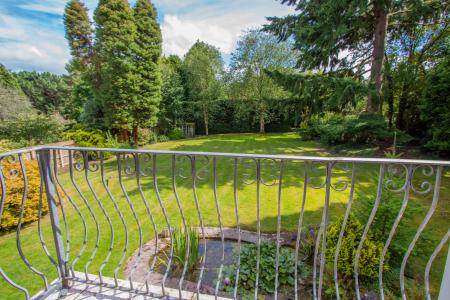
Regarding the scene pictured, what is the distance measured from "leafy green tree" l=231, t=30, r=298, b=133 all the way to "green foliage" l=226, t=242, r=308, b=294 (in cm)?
1068

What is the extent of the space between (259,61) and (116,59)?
24.4ft

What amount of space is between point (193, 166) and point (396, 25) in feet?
29.2

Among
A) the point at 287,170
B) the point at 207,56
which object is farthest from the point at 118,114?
the point at 287,170

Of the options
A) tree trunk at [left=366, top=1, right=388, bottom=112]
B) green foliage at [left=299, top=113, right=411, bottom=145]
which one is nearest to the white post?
green foliage at [left=299, top=113, right=411, bottom=145]

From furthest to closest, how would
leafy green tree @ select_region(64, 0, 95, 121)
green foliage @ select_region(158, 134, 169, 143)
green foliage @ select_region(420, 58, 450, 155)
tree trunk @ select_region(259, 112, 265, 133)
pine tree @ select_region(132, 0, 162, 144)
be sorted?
tree trunk @ select_region(259, 112, 265, 133) → green foliage @ select_region(158, 134, 169, 143) → leafy green tree @ select_region(64, 0, 95, 121) → pine tree @ select_region(132, 0, 162, 144) → green foliage @ select_region(420, 58, 450, 155)

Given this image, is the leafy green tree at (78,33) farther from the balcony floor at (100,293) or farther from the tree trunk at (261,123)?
the balcony floor at (100,293)

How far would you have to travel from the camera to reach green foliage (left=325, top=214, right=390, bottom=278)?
181 centimetres

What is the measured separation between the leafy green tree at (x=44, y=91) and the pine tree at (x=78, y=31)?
12.1 m

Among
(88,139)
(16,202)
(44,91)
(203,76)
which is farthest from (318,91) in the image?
(44,91)

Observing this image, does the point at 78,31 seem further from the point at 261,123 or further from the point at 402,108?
the point at 402,108

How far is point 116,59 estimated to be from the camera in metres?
9.43

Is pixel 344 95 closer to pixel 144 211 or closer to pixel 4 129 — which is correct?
pixel 144 211

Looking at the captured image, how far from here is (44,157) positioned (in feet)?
4.79

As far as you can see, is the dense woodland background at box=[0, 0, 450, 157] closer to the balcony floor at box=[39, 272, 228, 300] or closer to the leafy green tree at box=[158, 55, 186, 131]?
the leafy green tree at box=[158, 55, 186, 131]
